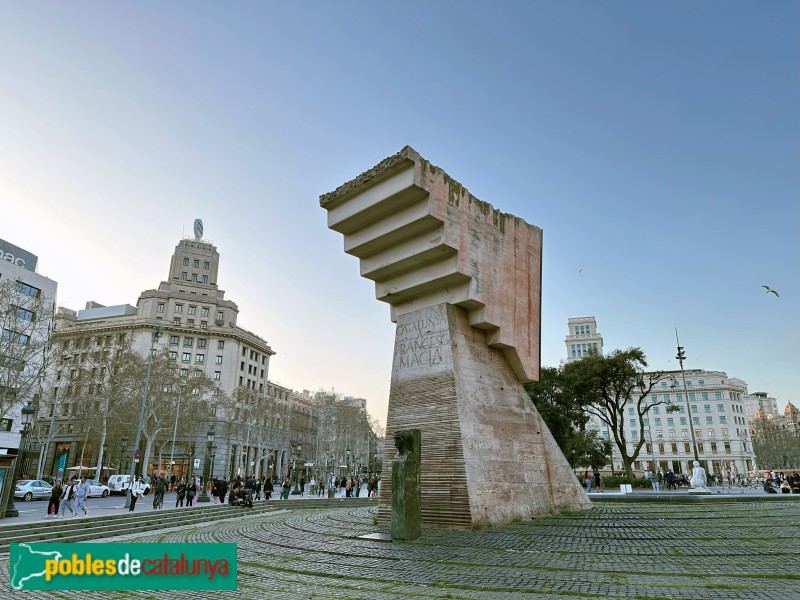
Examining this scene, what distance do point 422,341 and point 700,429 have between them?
111314mm

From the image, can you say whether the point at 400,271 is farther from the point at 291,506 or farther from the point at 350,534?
the point at 291,506

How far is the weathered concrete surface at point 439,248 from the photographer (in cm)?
1578

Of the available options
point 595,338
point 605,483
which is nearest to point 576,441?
point 605,483

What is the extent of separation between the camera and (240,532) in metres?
16.0

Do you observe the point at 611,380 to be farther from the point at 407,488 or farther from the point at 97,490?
the point at 97,490

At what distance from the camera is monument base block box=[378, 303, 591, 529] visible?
14789 millimetres

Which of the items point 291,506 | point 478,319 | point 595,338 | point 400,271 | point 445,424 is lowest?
point 291,506

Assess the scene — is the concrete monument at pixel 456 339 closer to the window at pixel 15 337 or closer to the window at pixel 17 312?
the window at pixel 17 312


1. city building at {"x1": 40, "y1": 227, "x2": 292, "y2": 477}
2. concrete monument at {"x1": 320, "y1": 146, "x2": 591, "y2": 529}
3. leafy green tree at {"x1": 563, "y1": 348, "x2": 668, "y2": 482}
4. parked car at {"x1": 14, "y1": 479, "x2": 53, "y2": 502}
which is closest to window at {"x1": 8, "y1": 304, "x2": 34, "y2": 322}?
city building at {"x1": 40, "y1": 227, "x2": 292, "y2": 477}

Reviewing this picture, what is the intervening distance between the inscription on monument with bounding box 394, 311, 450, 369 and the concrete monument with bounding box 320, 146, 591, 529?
0.04 metres

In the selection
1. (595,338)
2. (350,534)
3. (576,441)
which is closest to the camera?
(350,534)

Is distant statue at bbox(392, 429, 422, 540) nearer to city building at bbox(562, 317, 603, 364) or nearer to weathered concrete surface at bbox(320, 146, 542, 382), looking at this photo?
weathered concrete surface at bbox(320, 146, 542, 382)

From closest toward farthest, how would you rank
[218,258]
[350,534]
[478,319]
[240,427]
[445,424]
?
[350,534], [445,424], [478,319], [240,427], [218,258]

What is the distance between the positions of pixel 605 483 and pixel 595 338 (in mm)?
81007
